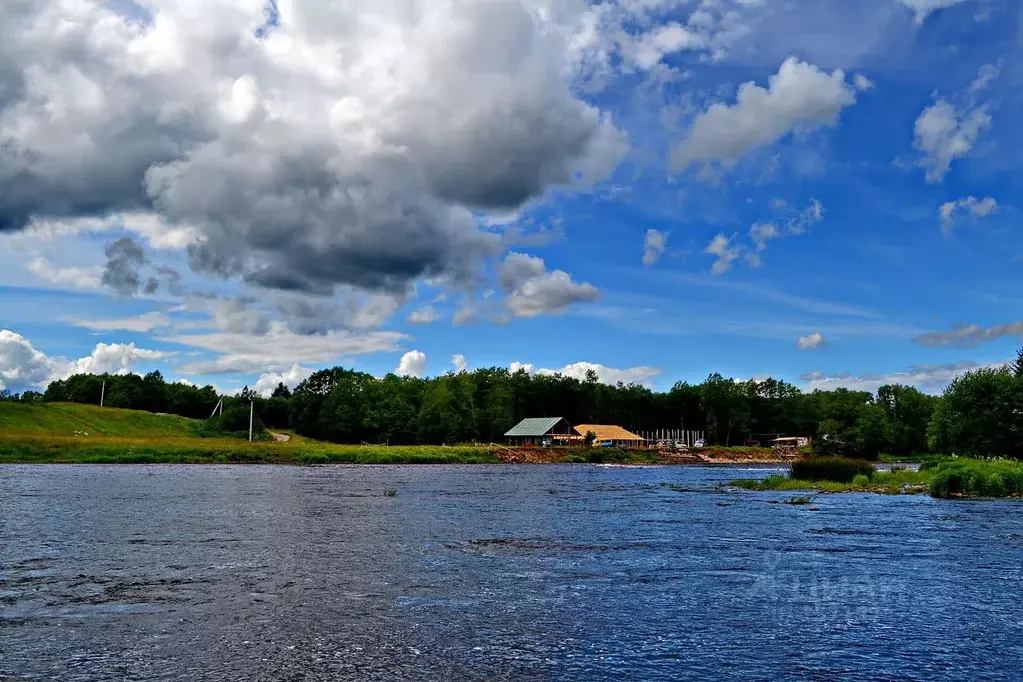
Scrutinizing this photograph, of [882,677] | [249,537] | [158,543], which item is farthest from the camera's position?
[249,537]

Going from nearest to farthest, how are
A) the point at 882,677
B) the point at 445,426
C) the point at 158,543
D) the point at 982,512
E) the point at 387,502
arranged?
the point at 882,677 → the point at 158,543 → the point at 982,512 → the point at 387,502 → the point at 445,426

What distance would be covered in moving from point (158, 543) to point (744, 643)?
73.7 ft

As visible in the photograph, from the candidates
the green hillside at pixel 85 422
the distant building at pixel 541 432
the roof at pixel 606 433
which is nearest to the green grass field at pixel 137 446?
the green hillside at pixel 85 422

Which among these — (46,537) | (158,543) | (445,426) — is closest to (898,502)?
(158,543)

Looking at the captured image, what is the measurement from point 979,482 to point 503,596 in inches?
1822

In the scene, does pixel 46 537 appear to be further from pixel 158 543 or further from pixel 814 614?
pixel 814 614

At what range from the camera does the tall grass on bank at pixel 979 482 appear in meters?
52.8

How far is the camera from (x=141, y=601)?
1938 centimetres

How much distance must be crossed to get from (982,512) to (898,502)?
8.50 metres

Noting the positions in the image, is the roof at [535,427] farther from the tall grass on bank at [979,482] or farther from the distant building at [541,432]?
the tall grass on bank at [979,482]

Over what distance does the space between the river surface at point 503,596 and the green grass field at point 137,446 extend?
6731cm

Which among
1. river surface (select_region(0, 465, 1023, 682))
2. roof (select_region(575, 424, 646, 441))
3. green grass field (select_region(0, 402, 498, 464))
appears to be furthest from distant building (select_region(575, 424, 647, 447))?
river surface (select_region(0, 465, 1023, 682))

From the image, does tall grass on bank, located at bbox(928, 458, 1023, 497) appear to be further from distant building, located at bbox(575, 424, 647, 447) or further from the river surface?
distant building, located at bbox(575, 424, 647, 447)

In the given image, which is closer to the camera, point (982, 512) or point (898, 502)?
point (982, 512)
